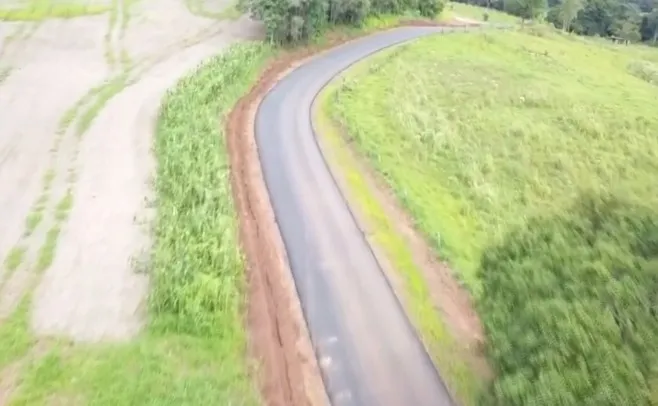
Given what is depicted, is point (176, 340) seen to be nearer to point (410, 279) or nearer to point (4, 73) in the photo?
point (410, 279)

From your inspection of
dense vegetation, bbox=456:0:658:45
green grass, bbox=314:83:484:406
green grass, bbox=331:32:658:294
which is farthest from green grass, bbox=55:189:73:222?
dense vegetation, bbox=456:0:658:45

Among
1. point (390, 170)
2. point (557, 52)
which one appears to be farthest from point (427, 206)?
point (557, 52)

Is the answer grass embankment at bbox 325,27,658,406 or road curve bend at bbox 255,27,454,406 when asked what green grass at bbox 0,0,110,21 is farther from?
road curve bend at bbox 255,27,454,406

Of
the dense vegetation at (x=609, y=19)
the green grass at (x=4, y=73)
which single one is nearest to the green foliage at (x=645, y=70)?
the dense vegetation at (x=609, y=19)

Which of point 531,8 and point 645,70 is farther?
point 531,8

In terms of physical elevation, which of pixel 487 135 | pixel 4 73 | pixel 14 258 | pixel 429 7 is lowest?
pixel 14 258

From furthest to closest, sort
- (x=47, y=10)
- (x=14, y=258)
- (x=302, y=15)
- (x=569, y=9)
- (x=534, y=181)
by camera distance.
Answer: (x=569, y=9)
(x=47, y=10)
(x=302, y=15)
(x=534, y=181)
(x=14, y=258)

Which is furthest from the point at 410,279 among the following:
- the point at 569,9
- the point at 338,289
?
the point at 569,9

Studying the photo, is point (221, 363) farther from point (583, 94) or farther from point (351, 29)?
point (351, 29)
